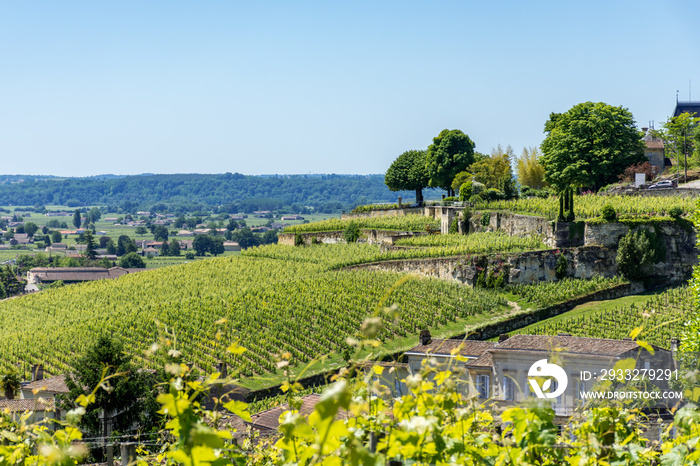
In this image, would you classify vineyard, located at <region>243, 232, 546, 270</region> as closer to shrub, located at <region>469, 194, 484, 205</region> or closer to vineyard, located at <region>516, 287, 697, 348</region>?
shrub, located at <region>469, 194, 484, 205</region>

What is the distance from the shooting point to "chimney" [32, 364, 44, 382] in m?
32.0

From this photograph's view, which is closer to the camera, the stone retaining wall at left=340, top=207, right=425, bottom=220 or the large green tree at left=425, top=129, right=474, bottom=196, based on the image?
the stone retaining wall at left=340, top=207, right=425, bottom=220

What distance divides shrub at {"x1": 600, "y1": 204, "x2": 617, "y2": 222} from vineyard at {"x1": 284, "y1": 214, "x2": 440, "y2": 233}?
17.2 m

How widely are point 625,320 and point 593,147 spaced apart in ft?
64.7

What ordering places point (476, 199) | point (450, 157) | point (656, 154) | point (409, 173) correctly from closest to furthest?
point (476, 199) → point (656, 154) → point (450, 157) → point (409, 173)

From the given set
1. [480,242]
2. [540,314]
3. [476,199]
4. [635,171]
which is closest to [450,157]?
[476,199]

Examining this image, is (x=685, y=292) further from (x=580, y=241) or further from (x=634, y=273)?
(x=580, y=241)

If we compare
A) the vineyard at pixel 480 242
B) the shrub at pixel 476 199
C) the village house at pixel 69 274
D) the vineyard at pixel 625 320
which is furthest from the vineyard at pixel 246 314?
the village house at pixel 69 274

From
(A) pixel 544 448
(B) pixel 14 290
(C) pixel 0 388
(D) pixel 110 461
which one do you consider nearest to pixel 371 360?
(A) pixel 544 448

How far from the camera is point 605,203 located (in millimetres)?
42781

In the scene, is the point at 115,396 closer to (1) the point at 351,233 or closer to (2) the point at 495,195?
(2) the point at 495,195

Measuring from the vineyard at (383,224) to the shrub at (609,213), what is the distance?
17231 millimetres

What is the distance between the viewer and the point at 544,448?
15.0 ft

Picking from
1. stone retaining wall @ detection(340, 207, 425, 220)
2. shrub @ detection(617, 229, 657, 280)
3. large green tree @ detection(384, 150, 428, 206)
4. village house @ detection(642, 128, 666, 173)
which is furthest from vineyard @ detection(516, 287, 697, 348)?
large green tree @ detection(384, 150, 428, 206)
